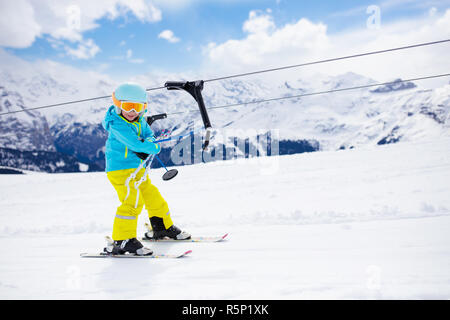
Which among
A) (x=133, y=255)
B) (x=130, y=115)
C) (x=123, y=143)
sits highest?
(x=130, y=115)

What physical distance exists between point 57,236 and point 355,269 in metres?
4.01

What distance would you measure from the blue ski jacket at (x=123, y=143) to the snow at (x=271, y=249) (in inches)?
39.8

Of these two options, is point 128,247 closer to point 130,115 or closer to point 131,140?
point 131,140

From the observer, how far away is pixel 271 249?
10.2 ft

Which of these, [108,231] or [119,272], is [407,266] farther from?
[108,231]

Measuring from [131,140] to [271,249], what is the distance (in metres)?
1.80

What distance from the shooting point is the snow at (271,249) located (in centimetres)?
224

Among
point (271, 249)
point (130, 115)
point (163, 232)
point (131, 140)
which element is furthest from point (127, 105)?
point (271, 249)

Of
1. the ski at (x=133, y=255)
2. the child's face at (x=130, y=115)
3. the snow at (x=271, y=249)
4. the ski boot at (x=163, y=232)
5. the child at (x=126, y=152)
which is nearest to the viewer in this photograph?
the snow at (x=271, y=249)

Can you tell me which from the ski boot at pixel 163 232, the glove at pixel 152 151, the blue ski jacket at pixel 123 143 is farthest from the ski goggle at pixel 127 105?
the ski boot at pixel 163 232

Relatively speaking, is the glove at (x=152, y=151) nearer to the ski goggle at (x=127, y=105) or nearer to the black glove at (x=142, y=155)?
the black glove at (x=142, y=155)

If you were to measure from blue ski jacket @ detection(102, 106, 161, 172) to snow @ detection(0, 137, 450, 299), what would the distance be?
3.32 feet

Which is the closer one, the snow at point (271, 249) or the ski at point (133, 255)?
the snow at point (271, 249)
